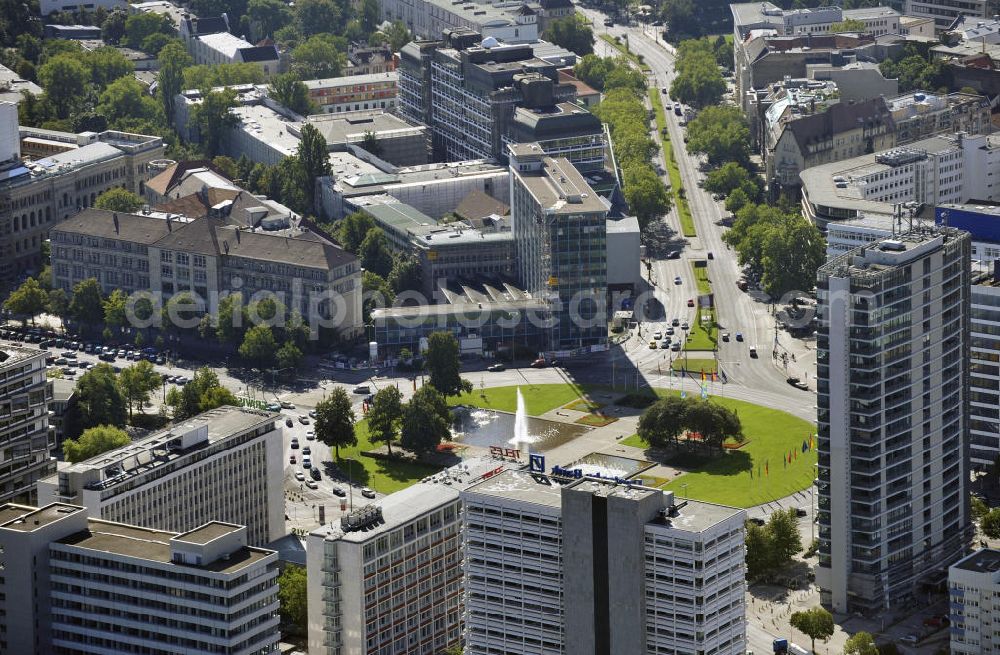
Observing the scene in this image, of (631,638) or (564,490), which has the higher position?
(564,490)

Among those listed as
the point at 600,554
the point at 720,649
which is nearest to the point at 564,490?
the point at 600,554

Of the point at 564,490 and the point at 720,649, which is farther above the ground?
the point at 564,490

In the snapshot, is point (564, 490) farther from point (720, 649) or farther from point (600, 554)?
point (720, 649)

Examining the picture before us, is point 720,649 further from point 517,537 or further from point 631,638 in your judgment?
point 517,537

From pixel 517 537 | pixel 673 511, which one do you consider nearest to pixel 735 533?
pixel 673 511

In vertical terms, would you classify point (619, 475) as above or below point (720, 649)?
above
